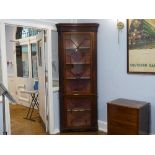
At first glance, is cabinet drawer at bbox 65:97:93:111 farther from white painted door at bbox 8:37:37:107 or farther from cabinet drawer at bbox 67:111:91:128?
white painted door at bbox 8:37:37:107

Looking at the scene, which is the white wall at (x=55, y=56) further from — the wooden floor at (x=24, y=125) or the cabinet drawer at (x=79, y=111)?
the wooden floor at (x=24, y=125)

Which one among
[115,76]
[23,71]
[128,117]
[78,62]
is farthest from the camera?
[23,71]

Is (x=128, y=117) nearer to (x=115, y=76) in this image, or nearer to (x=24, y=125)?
(x=115, y=76)

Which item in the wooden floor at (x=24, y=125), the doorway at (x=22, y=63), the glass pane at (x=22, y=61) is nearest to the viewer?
the wooden floor at (x=24, y=125)

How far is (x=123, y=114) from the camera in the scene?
120 inches

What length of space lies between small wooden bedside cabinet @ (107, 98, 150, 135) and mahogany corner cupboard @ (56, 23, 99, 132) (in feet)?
2.17

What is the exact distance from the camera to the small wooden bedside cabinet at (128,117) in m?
2.94

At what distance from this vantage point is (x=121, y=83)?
3.60 m

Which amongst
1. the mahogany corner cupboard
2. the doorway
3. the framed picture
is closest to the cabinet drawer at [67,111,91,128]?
the mahogany corner cupboard

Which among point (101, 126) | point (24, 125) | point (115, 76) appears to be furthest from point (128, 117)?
point (24, 125)

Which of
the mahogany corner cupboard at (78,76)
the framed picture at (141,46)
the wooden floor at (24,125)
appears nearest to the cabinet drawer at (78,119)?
the mahogany corner cupboard at (78,76)

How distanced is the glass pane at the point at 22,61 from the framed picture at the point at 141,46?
351cm

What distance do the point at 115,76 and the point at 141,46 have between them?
2.28ft

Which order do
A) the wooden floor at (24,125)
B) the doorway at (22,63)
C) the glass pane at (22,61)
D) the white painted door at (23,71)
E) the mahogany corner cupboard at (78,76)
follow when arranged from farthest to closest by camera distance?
the glass pane at (22,61)
the white painted door at (23,71)
the doorway at (22,63)
the wooden floor at (24,125)
the mahogany corner cupboard at (78,76)
